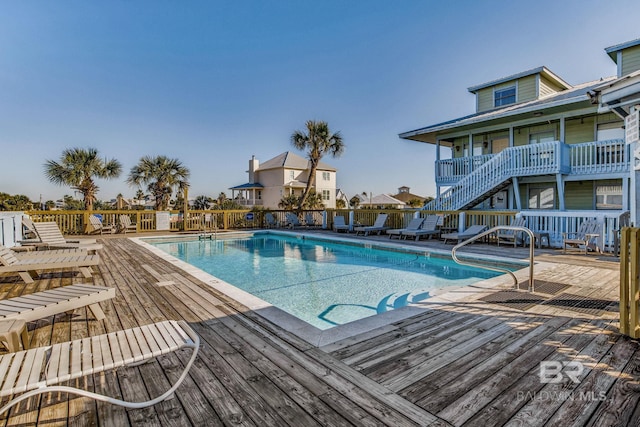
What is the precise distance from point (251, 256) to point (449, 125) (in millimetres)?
10658

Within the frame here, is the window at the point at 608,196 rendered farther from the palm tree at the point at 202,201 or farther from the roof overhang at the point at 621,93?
the palm tree at the point at 202,201

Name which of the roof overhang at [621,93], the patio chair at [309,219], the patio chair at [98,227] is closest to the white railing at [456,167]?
the patio chair at [309,219]

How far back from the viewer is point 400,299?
6117 mm

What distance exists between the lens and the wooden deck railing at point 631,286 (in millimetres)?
3086

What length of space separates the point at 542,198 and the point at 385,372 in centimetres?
1506

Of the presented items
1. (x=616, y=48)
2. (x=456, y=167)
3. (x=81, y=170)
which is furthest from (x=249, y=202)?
(x=616, y=48)

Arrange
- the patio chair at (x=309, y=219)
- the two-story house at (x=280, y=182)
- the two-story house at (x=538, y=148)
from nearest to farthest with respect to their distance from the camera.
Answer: the two-story house at (x=538, y=148), the patio chair at (x=309, y=219), the two-story house at (x=280, y=182)

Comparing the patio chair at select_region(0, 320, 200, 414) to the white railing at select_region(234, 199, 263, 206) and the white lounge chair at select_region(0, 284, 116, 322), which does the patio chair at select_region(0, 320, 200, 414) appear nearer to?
the white lounge chair at select_region(0, 284, 116, 322)

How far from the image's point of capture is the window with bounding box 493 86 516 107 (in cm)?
1594

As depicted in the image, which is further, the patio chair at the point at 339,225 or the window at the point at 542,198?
the patio chair at the point at 339,225

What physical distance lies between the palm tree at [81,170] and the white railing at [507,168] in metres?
20.4

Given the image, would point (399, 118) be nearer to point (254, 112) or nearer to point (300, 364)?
point (254, 112)

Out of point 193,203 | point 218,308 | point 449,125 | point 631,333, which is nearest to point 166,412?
point 218,308

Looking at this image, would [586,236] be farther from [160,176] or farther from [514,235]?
[160,176]
